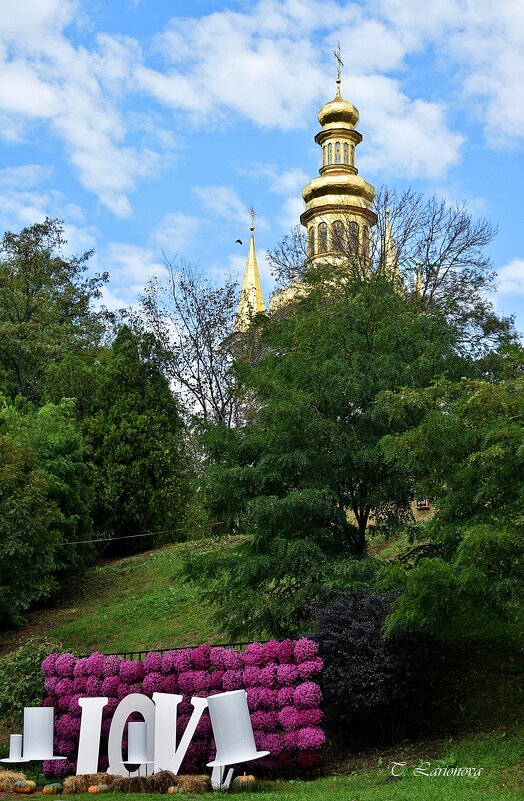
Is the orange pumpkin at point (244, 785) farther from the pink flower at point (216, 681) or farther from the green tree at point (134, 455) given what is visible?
the green tree at point (134, 455)

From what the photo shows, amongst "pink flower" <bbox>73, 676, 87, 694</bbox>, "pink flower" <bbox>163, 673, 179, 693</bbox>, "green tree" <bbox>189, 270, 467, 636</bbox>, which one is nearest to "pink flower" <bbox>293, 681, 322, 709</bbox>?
"green tree" <bbox>189, 270, 467, 636</bbox>

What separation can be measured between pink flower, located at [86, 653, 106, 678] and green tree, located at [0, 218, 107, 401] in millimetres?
22566

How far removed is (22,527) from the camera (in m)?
20.8

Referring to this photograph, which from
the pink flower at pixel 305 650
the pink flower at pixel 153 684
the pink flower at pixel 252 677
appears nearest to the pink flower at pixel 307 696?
the pink flower at pixel 305 650

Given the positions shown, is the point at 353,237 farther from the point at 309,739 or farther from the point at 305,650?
the point at 309,739

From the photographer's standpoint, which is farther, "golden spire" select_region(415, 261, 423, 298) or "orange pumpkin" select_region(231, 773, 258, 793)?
"golden spire" select_region(415, 261, 423, 298)

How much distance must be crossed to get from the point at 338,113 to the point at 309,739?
3569 cm

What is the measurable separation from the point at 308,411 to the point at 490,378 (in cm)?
420

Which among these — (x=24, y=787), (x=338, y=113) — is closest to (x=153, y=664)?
(x=24, y=787)

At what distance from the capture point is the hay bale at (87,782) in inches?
527

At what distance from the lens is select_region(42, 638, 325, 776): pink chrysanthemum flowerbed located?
13766 millimetres

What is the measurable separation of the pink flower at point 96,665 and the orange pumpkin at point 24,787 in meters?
2.01

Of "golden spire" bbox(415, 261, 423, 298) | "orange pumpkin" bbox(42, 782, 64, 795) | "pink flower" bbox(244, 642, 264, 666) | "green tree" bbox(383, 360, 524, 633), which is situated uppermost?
"golden spire" bbox(415, 261, 423, 298)

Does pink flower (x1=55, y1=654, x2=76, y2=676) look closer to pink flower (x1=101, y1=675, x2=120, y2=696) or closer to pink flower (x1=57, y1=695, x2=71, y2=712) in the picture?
pink flower (x1=57, y1=695, x2=71, y2=712)
